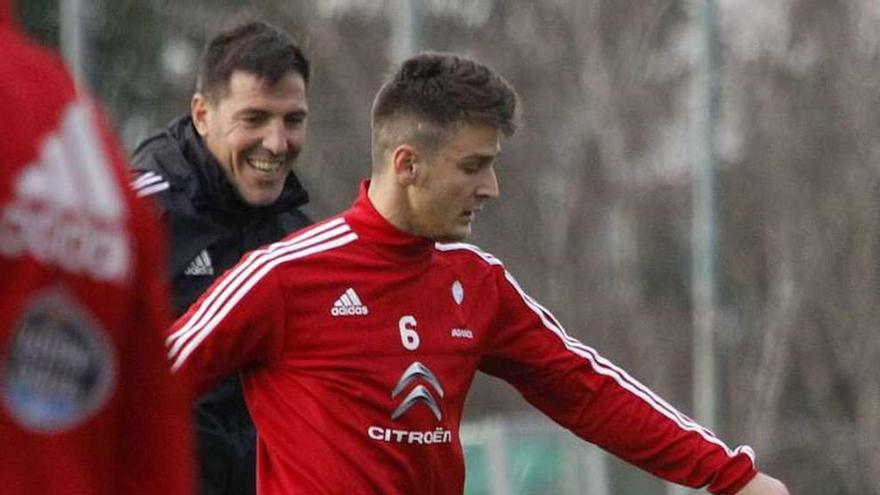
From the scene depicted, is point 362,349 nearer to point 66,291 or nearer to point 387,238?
point 387,238

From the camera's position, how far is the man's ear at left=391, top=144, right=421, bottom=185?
4434 millimetres

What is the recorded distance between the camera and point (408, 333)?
4.29m

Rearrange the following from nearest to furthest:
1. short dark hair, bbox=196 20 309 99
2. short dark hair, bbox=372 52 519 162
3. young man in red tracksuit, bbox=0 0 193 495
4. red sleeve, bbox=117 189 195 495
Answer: young man in red tracksuit, bbox=0 0 193 495
red sleeve, bbox=117 189 195 495
short dark hair, bbox=372 52 519 162
short dark hair, bbox=196 20 309 99

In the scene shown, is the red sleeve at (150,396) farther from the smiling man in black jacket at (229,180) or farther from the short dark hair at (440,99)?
the smiling man in black jacket at (229,180)

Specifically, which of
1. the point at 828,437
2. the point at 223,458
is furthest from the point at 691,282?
the point at 223,458

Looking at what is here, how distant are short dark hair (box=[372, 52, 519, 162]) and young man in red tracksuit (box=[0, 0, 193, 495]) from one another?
233 cm

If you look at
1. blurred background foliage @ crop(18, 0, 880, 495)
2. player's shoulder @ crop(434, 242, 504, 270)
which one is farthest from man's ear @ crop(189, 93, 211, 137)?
blurred background foliage @ crop(18, 0, 880, 495)

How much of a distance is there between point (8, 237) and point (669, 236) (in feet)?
29.8

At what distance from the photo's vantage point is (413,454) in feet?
13.9

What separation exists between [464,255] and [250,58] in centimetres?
87

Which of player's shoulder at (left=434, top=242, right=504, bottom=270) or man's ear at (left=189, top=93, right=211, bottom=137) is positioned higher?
man's ear at (left=189, top=93, right=211, bottom=137)

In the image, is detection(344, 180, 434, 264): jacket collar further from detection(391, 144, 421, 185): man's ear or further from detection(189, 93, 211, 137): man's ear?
detection(189, 93, 211, 137): man's ear

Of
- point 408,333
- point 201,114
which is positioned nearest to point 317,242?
point 408,333

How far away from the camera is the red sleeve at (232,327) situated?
398 centimetres
